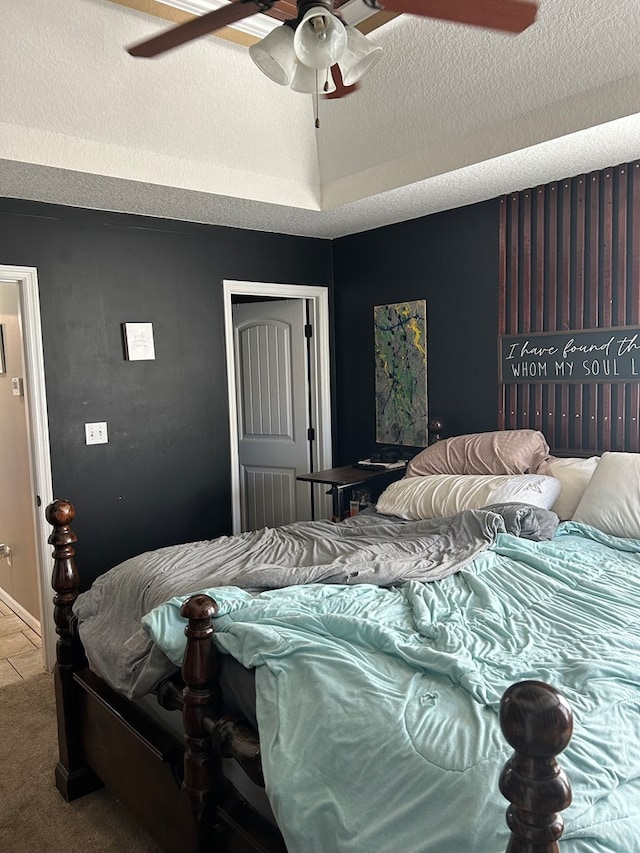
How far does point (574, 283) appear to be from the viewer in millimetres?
3410

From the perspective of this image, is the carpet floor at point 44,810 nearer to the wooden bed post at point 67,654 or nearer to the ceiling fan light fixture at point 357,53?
the wooden bed post at point 67,654

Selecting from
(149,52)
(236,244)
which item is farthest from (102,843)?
(236,244)

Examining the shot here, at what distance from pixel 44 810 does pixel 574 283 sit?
336cm

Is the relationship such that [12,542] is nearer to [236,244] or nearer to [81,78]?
[236,244]

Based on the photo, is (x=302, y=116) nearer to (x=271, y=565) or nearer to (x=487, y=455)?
(x=487, y=455)

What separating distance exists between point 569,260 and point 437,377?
3.49 ft

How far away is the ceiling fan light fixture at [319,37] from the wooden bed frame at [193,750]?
4.73ft

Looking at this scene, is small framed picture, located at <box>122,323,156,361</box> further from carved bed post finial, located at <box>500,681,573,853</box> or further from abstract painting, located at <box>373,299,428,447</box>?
carved bed post finial, located at <box>500,681,573,853</box>

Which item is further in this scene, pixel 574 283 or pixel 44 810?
pixel 574 283

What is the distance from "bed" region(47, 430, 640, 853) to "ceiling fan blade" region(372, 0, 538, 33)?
5.13 ft

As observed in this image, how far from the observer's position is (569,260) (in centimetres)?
342

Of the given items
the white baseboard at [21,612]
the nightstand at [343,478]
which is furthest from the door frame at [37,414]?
the nightstand at [343,478]

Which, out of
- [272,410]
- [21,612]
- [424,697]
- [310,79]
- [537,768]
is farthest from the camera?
[272,410]

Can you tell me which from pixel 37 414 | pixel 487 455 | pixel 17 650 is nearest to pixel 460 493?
pixel 487 455
